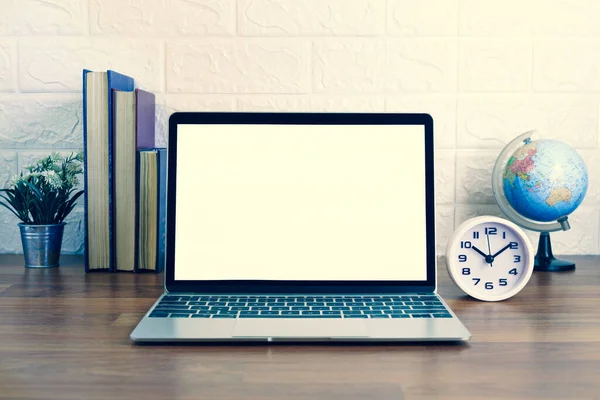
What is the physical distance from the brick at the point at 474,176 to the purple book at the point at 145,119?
619 millimetres

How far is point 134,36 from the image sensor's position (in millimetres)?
1254

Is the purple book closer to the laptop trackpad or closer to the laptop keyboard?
the laptop keyboard

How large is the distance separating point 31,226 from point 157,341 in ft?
1.74

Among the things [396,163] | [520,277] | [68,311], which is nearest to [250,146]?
[396,163]

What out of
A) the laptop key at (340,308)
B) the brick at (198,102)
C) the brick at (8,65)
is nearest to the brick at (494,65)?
the brick at (198,102)

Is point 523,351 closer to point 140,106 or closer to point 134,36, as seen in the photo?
point 140,106

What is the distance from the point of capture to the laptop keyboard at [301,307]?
0.82 metres

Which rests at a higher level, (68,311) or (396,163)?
(396,163)

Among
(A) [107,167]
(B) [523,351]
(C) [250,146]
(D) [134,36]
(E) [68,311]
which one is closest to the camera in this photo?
(B) [523,351]

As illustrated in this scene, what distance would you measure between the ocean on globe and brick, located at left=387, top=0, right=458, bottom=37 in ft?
1.02

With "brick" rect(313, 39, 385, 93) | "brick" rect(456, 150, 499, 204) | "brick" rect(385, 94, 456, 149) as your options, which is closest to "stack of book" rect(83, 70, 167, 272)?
"brick" rect(313, 39, 385, 93)

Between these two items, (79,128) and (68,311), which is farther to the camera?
(79,128)

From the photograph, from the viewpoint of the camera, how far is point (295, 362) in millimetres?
673

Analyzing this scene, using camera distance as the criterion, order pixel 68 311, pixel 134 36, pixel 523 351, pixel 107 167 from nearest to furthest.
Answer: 1. pixel 523 351
2. pixel 68 311
3. pixel 107 167
4. pixel 134 36
